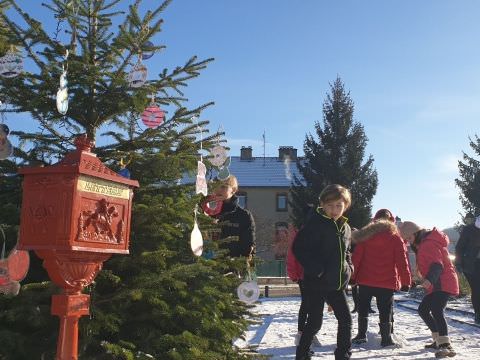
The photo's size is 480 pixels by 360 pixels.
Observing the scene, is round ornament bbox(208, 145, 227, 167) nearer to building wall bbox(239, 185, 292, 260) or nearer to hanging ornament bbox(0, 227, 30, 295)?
hanging ornament bbox(0, 227, 30, 295)

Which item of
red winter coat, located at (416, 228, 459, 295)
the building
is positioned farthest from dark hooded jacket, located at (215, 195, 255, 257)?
the building

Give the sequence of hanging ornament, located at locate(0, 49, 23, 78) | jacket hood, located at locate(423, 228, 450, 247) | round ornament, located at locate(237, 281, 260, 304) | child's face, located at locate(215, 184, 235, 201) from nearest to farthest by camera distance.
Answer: hanging ornament, located at locate(0, 49, 23, 78)
round ornament, located at locate(237, 281, 260, 304)
child's face, located at locate(215, 184, 235, 201)
jacket hood, located at locate(423, 228, 450, 247)

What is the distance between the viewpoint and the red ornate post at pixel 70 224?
9.29ft

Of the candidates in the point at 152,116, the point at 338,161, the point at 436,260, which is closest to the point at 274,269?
the point at 338,161

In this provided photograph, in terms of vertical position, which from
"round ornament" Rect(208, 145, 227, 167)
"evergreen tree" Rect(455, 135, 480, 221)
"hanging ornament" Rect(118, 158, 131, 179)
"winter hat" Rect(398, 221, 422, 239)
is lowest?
"winter hat" Rect(398, 221, 422, 239)

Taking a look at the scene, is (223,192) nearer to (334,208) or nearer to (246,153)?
(334,208)

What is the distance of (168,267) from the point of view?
404cm

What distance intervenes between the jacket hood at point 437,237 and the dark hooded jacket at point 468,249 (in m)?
2.85

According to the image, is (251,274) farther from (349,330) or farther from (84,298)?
(84,298)

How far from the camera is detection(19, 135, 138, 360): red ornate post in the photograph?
111 inches

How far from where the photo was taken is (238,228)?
5887 mm

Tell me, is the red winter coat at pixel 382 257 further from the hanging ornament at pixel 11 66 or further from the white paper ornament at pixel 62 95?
the hanging ornament at pixel 11 66

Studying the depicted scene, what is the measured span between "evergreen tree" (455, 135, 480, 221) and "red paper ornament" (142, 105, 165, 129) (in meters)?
22.8

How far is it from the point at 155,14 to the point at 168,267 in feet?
6.15
